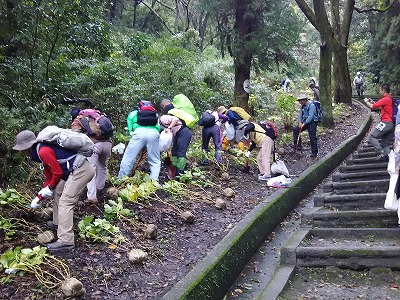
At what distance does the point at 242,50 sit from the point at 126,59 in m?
4.92

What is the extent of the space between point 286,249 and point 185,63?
363 inches

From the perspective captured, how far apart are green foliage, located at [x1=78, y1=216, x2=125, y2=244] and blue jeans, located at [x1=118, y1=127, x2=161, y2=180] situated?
2104mm

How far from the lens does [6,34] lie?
8.59 meters

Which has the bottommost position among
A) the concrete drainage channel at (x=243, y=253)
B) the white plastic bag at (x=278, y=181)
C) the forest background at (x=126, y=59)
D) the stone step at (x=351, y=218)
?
the concrete drainage channel at (x=243, y=253)

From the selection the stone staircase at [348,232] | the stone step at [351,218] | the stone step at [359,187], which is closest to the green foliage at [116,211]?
the stone staircase at [348,232]

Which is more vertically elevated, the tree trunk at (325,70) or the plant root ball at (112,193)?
the tree trunk at (325,70)

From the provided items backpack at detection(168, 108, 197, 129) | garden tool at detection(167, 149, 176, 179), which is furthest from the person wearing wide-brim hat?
garden tool at detection(167, 149, 176, 179)

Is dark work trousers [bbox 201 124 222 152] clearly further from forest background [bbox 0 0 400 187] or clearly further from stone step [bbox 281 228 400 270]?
stone step [bbox 281 228 400 270]

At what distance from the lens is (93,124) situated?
6934 mm

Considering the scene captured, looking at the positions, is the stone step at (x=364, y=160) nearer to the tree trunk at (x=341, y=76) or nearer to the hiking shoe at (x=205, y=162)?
the hiking shoe at (x=205, y=162)

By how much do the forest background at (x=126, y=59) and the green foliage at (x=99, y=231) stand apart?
2510mm

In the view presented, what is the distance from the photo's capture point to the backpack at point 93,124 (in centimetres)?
692

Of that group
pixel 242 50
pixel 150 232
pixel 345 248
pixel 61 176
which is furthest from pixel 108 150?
pixel 242 50

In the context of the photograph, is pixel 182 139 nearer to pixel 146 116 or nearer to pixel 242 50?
pixel 146 116
